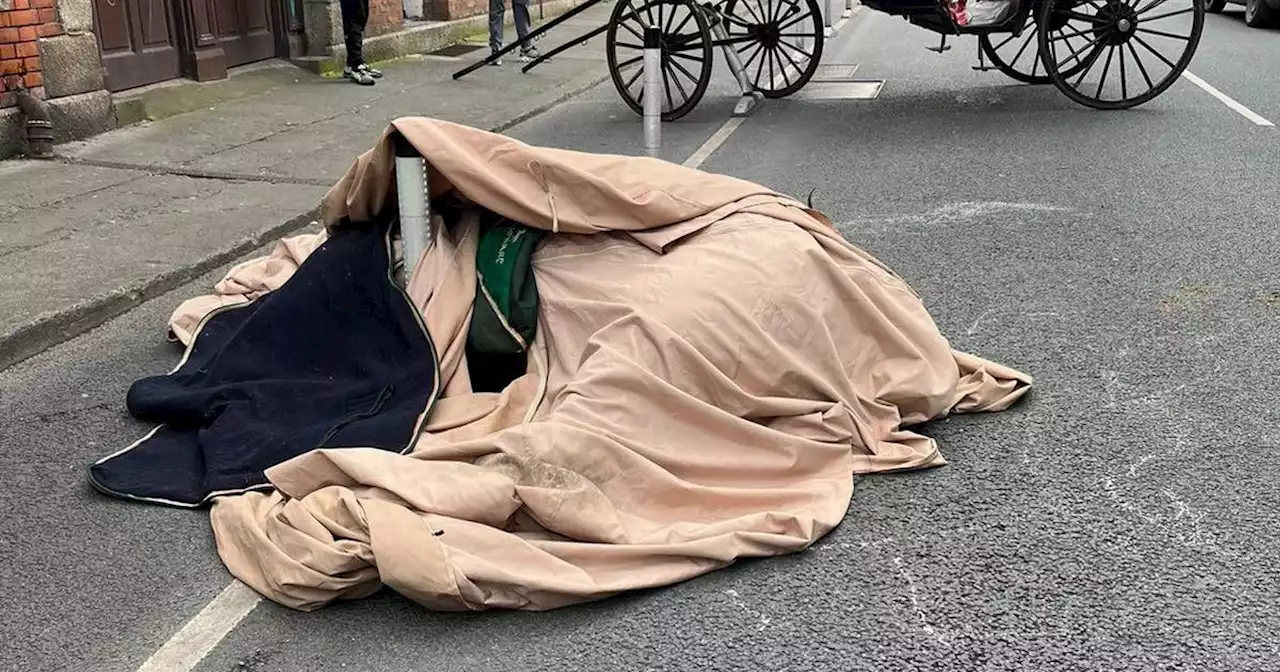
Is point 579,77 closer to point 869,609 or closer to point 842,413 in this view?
point 842,413

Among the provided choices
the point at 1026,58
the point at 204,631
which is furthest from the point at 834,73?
the point at 204,631

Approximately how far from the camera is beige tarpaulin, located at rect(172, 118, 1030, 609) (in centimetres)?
279

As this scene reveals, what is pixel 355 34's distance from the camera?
10.9m

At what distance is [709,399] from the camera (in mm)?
3344

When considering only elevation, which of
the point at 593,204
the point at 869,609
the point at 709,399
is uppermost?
the point at 593,204

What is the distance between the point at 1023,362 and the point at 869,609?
1808 millimetres

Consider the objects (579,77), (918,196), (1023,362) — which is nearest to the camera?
(1023,362)

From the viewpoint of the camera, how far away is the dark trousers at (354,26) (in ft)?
35.1

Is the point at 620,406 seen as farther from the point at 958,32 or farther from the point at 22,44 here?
the point at 958,32

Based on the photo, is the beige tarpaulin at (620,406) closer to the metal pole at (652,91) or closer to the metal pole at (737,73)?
the metal pole at (652,91)

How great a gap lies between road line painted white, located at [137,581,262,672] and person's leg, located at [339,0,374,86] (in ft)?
28.6

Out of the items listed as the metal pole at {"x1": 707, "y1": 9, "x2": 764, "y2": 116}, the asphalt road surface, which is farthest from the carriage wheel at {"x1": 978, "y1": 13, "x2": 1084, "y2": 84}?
the asphalt road surface

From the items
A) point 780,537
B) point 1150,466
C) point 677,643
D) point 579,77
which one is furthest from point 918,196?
point 579,77

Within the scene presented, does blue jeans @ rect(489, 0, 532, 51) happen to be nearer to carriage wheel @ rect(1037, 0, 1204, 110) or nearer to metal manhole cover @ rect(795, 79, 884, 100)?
metal manhole cover @ rect(795, 79, 884, 100)
